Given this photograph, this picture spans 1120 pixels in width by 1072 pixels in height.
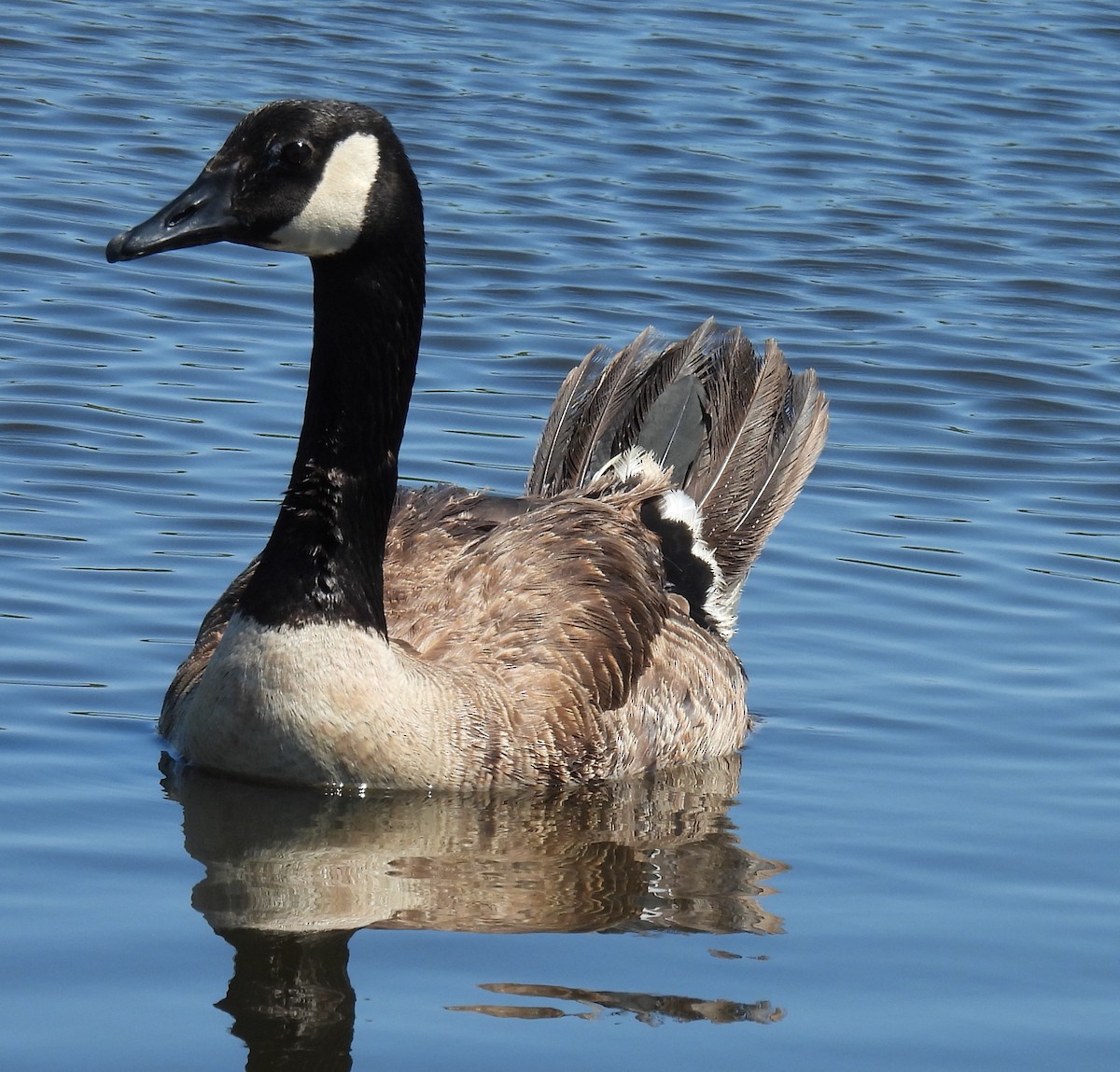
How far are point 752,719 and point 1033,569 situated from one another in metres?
2.21

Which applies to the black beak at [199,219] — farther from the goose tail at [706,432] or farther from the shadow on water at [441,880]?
the goose tail at [706,432]

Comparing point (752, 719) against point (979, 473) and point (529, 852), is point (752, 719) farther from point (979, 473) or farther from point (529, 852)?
point (979, 473)

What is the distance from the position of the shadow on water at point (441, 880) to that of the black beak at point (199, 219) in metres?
1.94

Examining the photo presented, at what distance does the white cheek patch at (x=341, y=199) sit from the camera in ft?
26.7

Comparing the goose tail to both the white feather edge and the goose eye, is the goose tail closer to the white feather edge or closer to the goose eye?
the white feather edge

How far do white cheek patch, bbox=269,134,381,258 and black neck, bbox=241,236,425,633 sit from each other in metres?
0.13

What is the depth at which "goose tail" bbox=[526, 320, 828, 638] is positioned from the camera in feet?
35.5

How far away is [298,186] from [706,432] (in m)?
3.53

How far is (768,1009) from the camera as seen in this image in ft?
21.9

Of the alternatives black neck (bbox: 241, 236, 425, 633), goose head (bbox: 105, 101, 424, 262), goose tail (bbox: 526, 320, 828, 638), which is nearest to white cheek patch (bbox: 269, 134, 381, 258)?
goose head (bbox: 105, 101, 424, 262)

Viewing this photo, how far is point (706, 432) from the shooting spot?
36.7 ft

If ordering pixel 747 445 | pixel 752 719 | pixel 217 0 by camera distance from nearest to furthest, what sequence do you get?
pixel 752 719, pixel 747 445, pixel 217 0

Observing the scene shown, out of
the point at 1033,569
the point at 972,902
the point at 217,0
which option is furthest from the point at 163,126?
the point at 972,902

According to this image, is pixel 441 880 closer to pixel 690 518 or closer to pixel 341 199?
pixel 341 199
